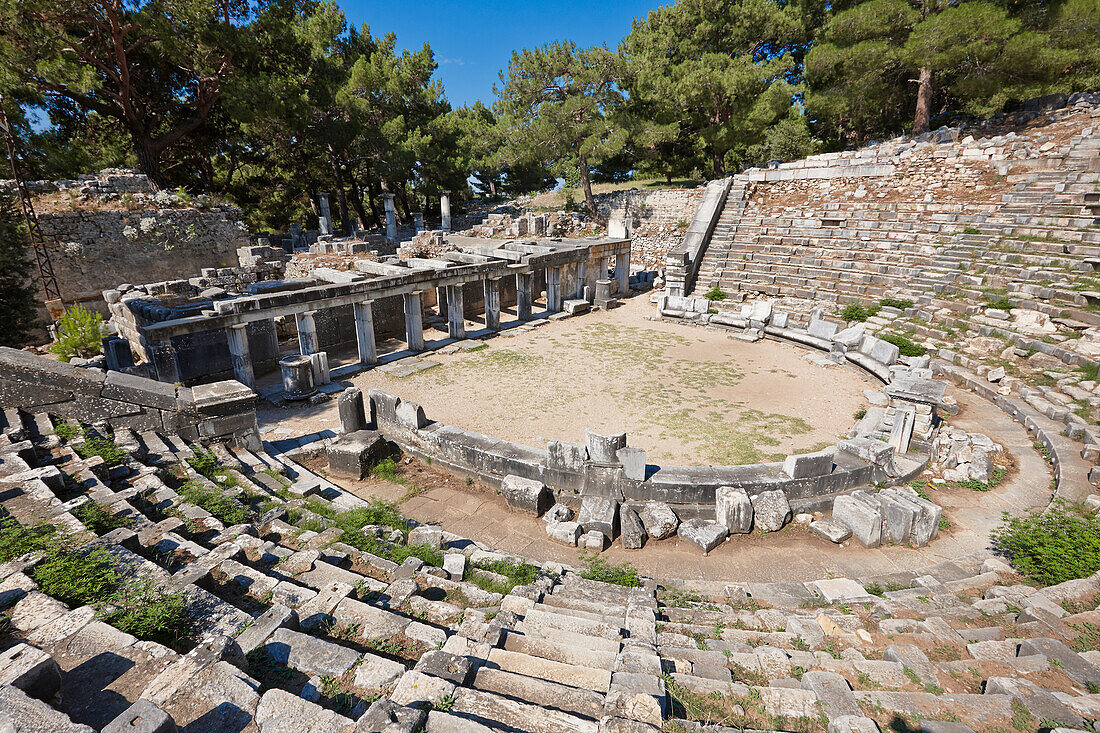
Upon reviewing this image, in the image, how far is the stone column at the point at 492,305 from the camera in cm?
1833

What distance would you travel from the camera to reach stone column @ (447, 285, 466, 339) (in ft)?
57.4

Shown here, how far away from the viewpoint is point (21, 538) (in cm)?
466

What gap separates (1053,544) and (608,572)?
19.1 feet

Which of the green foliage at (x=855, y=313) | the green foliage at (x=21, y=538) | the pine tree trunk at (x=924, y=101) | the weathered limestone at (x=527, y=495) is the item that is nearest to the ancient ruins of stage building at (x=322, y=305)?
the green foliage at (x=21, y=538)

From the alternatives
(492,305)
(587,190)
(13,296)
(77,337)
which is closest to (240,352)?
(77,337)

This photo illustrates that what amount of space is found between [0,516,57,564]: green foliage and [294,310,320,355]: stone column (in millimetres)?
9489

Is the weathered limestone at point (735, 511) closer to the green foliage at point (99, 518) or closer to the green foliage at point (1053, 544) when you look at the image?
the green foliage at point (1053, 544)

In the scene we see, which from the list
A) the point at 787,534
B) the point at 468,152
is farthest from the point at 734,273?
the point at 468,152

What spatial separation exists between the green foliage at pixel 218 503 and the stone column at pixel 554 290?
15.5 m

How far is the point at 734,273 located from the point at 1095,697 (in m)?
19.5

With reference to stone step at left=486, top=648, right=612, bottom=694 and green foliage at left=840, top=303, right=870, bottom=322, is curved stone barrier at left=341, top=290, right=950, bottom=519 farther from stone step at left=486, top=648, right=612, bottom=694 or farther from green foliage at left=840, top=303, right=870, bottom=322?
green foliage at left=840, top=303, right=870, bottom=322

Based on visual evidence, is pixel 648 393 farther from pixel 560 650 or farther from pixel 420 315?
pixel 560 650

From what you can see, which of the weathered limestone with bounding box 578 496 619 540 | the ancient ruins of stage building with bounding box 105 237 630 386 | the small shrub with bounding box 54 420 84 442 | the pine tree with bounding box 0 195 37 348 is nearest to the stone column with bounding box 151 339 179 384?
the ancient ruins of stage building with bounding box 105 237 630 386

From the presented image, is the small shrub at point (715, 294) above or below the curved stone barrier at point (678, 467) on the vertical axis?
above
